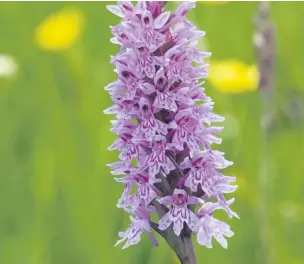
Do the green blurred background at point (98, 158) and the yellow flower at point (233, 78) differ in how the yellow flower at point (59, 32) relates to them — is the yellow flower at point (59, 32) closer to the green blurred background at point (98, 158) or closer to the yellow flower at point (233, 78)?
the green blurred background at point (98, 158)

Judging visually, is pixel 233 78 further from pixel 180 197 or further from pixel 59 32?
pixel 180 197

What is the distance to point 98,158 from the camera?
12.2 feet

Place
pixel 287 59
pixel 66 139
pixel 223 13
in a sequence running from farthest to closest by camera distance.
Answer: pixel 223 13
pixel 287 59
pixel 66 139

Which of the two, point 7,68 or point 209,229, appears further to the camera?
point 7,68

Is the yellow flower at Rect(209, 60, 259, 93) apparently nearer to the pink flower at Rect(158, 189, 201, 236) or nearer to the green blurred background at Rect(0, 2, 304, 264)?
the green blurred background at Rect(0, 2, 304, 264)

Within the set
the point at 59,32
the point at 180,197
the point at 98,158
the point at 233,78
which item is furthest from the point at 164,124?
the point at 59,32

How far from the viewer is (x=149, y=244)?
2564 millimetres

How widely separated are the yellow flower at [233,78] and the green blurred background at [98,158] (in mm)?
102

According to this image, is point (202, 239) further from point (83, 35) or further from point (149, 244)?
point (83, 35)

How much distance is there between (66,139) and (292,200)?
1039 mm

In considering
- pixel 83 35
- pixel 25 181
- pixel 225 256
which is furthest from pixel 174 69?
pixel 83 35

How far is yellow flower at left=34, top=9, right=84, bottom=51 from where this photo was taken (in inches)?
179

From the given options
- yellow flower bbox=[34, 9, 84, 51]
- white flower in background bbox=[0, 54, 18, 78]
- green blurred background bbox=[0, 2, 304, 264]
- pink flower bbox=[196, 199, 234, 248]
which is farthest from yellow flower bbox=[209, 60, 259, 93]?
pink flower bbox=[196, 199, 234, 248]

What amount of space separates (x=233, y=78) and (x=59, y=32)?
1143 millimetres
